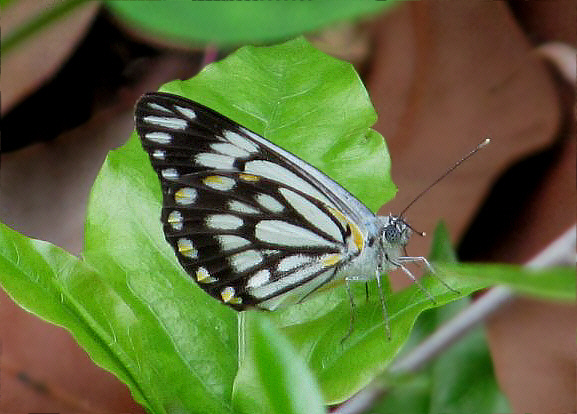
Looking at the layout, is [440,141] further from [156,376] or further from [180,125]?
[156,376]

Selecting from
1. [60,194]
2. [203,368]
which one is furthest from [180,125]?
[60,194]

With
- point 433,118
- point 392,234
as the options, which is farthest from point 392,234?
point 433,118

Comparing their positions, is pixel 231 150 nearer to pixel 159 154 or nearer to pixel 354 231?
pixel 159 154

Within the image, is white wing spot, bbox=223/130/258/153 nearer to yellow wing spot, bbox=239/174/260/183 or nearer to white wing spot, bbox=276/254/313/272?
yellow wing spot, bbox=239/174/260/183

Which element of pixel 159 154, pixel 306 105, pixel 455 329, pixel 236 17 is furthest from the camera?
pixel 306 105

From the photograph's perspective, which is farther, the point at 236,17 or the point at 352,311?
the point at 352,311
